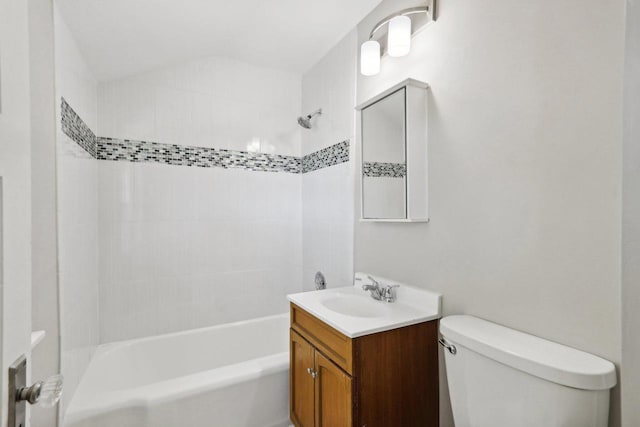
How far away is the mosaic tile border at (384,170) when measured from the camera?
1.48m

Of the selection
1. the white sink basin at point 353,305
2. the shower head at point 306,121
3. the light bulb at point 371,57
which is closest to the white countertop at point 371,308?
the white sink basin at point 353,305

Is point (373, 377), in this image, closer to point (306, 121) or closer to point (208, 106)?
point (306, 121)

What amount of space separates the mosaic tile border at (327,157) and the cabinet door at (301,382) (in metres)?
1.14

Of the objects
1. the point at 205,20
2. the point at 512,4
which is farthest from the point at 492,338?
the point at 205,20

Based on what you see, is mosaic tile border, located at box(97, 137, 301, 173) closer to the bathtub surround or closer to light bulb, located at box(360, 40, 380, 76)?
light bulb, located at box(360, 40, 380, 76)

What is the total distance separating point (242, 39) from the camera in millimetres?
2061

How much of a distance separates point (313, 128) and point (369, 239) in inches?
43.0

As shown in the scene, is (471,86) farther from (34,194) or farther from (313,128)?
(34,194)

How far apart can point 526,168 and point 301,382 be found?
54.0 inches

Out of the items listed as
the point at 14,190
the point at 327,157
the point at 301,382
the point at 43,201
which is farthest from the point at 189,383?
the point at 327,157

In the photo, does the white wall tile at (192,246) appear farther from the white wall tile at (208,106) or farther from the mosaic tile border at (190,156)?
the white wall tile at (208,106)

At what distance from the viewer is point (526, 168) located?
3.44 ft

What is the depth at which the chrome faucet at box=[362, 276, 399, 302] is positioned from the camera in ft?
5.05

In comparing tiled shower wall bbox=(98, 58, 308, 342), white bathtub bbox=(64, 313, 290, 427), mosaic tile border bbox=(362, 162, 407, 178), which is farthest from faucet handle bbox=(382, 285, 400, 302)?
tiled shower wall bbox=(98, 58, 308, 342)
